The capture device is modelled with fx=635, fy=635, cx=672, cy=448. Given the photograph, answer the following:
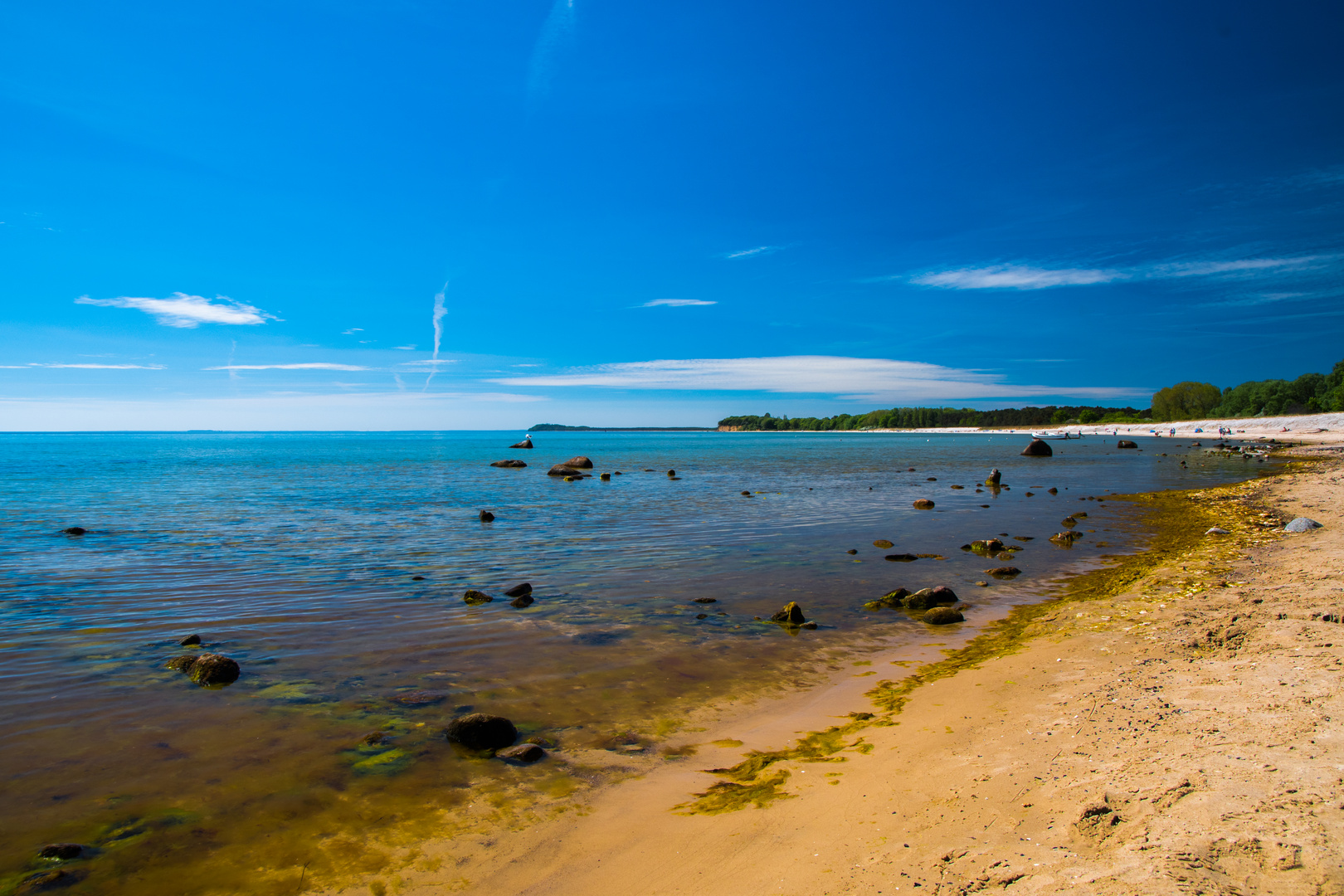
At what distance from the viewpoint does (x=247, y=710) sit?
779 cm

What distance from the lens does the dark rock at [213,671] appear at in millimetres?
8602

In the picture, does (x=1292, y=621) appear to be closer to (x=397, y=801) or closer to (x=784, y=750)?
(x=784, y=750)

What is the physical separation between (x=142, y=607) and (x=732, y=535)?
14727 mm

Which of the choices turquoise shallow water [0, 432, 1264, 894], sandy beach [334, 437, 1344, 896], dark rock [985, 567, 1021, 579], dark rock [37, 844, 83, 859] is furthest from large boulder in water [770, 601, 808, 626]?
dark rock [37, 844, 83, 859]

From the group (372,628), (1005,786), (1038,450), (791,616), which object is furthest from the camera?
(1038,450)

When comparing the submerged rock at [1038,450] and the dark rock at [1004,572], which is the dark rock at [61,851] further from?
the submerged rock at [1038,450]

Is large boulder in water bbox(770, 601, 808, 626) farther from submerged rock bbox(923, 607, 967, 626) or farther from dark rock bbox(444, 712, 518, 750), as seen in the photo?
dark rock bbox(444, 712, 518, 750)

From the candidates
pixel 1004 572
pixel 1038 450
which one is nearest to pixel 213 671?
pixel 1004 572

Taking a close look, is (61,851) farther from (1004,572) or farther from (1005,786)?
(1004,572)

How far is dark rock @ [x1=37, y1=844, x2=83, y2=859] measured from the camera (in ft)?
16.7

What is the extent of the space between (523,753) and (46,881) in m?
3.71

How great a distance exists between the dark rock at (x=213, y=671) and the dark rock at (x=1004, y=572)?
48.7 ft

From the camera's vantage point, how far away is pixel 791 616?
446 inches

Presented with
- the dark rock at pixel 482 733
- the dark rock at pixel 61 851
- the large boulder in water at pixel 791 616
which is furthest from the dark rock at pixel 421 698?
the large boulder in water at pixel 791 616
